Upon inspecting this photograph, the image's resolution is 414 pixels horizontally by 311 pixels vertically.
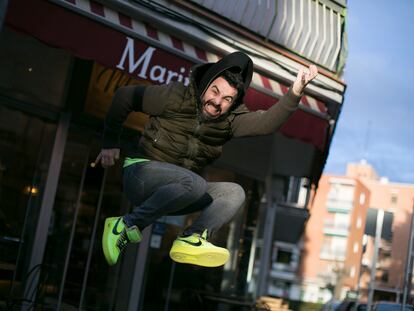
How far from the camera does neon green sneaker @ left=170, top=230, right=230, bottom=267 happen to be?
11.2 feet

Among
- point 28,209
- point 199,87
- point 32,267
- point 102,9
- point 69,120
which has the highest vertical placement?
point 102,9

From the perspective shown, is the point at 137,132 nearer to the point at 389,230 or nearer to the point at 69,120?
the point at 69,120

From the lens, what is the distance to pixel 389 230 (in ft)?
42.8

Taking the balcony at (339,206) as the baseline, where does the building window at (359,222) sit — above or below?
below

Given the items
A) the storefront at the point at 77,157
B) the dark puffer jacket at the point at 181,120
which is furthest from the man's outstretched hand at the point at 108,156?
the storefront at the point at 77,157

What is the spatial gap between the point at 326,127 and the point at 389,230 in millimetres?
5438

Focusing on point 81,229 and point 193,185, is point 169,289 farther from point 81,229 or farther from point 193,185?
point 193,185

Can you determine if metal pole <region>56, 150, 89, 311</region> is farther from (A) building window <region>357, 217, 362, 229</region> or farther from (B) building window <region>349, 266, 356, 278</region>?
(A) building window <region>357, 217, 362, 229</region>

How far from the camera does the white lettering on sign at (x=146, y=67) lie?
6324 millimetres

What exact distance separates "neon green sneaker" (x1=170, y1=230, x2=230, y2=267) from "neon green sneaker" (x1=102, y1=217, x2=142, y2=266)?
0.22 metres

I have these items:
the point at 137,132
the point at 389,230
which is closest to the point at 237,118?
the point at 137,132

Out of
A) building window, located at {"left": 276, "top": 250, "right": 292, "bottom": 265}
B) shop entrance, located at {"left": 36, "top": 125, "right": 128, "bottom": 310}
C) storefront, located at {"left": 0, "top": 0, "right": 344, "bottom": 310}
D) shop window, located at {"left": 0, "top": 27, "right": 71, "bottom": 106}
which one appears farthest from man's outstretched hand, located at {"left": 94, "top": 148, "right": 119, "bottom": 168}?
building window, located at {"left": 276, "top": 250, "right": 292, "bottom": 265}

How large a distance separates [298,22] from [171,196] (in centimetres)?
588

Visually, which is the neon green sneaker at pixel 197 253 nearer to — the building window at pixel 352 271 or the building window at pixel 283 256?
the building window at pixel 283 256
